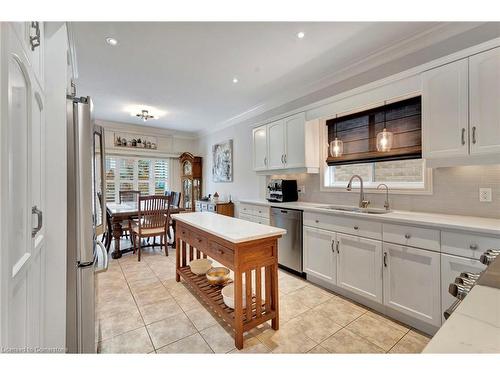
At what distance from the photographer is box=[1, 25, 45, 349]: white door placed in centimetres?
69

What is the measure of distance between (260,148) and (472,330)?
351 centimetres

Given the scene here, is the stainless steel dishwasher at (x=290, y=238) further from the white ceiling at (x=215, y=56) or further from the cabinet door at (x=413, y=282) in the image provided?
the white ceiling at (x=215, y=56)

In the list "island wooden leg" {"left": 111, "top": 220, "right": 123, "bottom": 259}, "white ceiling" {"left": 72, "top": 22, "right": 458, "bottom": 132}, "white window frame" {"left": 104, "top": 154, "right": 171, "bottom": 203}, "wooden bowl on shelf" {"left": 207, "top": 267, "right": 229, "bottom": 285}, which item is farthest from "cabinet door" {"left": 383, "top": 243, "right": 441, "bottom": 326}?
"white window frame" {"left": 104, "top": 154, "right": 171, "bottom": 203}

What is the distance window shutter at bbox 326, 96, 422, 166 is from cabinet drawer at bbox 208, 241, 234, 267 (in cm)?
204

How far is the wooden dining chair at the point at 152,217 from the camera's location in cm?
359

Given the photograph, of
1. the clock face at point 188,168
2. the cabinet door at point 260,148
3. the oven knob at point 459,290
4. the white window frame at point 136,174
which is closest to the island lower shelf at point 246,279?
the oven knob at point 459,290

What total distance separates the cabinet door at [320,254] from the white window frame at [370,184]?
2.46 ft

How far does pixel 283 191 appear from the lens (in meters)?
3.42

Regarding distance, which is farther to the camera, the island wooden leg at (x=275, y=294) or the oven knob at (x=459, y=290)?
the island wooden leg at (x=275, y=294)

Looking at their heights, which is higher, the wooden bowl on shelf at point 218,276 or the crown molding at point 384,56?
the crown molding at point 384,56

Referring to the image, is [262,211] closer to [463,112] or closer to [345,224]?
[345,224]

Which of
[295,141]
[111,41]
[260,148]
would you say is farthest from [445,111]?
[111,41]

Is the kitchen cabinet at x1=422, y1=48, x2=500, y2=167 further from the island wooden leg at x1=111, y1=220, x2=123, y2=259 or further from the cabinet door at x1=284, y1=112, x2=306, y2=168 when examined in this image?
the island wooden leg at x1=111, y1=220, x2=123, y2=259

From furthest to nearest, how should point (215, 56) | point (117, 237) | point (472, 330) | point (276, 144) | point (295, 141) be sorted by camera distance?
point (117, 237)
point (276, 144)
point (295, 141)
point (215, 56)
point (472, 330)
